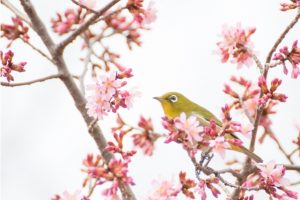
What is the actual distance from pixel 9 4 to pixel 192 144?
9.87 feet

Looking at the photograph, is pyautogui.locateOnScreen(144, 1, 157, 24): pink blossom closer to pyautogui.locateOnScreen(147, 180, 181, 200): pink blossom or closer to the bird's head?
the bird's head

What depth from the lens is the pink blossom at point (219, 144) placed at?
14.0 ft

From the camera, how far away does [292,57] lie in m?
5.02

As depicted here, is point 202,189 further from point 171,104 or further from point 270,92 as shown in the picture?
point 171,104

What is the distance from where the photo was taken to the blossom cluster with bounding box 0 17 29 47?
5877 millimetres

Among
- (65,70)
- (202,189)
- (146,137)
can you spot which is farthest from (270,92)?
(65,70)

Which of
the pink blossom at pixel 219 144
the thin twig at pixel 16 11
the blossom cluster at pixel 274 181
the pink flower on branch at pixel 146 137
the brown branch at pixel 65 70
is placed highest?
the thin twig at pixel 16 11

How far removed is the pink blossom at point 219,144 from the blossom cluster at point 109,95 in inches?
38.4

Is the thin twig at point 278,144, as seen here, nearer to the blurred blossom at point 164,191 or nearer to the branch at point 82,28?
the blurred blossom at point 164,191

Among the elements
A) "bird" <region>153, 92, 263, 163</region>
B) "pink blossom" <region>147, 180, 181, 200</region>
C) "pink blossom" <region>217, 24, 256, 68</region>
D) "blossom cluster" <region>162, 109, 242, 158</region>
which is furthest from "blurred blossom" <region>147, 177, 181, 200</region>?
"pink blossom" <region>217, 24, 256, 68</region>

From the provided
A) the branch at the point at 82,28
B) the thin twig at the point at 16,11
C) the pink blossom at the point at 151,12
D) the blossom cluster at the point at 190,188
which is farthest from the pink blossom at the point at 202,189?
the thin twig at the point at 16,11

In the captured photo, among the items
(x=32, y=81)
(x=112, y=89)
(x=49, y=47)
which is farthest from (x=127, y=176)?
(x=49, y=47)

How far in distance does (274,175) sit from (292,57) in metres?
1.18

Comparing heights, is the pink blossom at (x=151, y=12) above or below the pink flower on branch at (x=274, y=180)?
above
